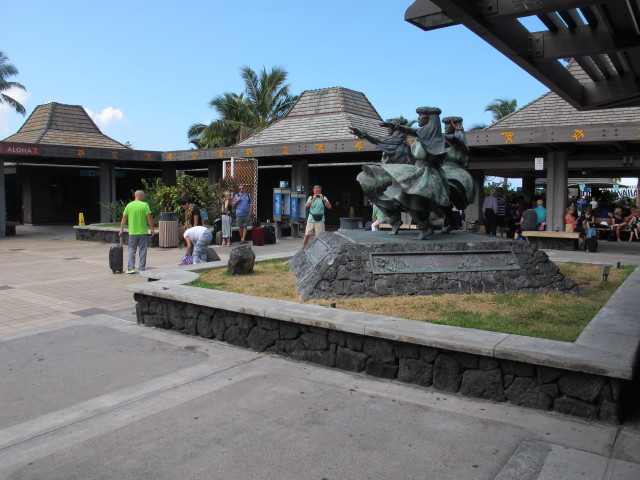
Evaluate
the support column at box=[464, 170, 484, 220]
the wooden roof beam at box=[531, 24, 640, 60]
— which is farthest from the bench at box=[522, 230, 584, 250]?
the wooden roof beam at box=[531, 24, 640, 60]

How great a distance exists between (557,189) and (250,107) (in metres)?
24.2

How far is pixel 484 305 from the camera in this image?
654cm

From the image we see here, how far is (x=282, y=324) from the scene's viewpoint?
220 inches

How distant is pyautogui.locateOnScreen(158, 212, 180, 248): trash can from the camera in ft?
51.0

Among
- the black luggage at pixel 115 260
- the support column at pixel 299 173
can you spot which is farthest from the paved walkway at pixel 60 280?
the support column at pixel 299 173

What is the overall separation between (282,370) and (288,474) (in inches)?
75.9

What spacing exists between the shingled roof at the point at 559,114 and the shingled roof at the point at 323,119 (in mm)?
5993

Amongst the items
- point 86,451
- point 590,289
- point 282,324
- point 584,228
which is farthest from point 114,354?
point 584,228

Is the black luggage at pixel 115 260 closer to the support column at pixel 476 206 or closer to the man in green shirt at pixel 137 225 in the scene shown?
the man in green shirt at pixel 137 225

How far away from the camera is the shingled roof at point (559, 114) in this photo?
16.7 meters

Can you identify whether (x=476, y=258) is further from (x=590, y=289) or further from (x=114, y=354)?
(x=114, y=354)

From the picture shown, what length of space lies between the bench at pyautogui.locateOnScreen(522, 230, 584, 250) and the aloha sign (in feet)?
54.7

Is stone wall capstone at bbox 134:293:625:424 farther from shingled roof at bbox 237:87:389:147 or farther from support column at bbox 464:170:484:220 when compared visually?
shingled roof at bbox 237:87:389:147

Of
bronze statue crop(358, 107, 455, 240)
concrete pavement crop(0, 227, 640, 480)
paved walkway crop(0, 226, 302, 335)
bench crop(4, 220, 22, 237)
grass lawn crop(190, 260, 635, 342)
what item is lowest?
concrete pavement crop(0, 227, 640, 480)
